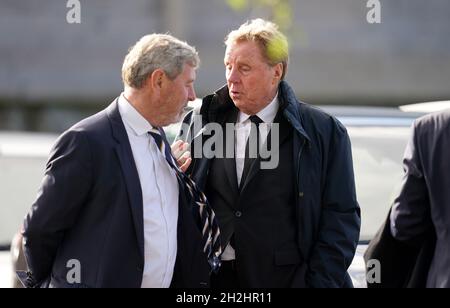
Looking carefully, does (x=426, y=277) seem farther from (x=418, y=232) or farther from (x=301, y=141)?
(x=301, y=141)

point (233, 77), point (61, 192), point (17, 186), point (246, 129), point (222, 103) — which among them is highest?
point (233, 77)

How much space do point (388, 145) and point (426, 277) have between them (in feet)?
5.81

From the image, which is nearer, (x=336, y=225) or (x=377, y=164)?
(x=336, y=225)

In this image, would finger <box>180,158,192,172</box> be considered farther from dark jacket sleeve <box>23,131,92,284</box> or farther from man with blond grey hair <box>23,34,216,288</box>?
dark jacket sleeve <box>23,131,92,284</box>

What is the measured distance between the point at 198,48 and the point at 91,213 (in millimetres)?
11595

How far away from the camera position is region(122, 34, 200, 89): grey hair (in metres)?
4.00

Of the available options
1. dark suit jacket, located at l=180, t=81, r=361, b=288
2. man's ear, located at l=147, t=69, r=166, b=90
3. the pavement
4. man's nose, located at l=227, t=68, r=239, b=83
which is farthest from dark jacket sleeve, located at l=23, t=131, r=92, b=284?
the pavement

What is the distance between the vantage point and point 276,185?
14.0 feet

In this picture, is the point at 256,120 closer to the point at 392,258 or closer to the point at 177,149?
the point at 177,149

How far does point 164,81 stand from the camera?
402 centimetres

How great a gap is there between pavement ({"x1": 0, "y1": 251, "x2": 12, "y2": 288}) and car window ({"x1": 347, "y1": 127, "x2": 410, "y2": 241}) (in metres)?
2.29

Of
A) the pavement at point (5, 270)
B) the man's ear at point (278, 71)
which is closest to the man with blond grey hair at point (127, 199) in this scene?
the man's ear at point (278, 71)

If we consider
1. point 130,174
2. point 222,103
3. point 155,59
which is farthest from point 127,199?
point 222,103

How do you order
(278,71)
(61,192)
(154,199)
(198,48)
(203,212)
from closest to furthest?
(61,192) → (154,199) → (203,212) → (278,71) → (198,48)
